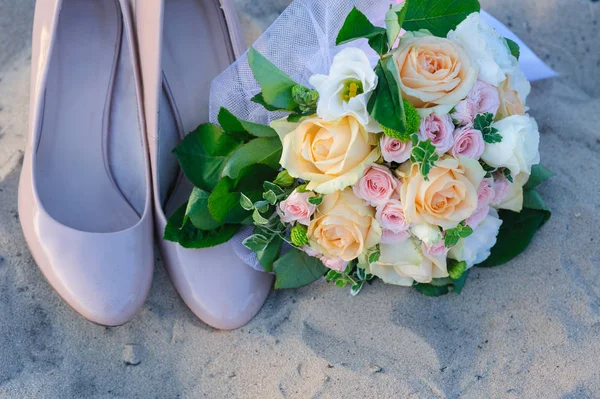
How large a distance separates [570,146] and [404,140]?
0.77m

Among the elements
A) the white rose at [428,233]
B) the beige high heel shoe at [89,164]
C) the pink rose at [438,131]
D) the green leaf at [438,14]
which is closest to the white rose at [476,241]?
the white rose at [428,233]

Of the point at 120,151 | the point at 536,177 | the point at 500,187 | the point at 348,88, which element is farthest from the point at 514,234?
the point at 120,151

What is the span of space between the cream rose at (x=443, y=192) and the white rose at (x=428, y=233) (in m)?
0.02

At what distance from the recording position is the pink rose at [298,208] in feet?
3.30

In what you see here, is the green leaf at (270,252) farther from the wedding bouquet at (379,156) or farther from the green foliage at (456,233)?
the green foliage at (456,233)

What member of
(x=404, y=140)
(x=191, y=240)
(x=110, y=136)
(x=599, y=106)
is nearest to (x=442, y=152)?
(x=404, y=140)

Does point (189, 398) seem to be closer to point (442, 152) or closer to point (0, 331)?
point (0, 331)

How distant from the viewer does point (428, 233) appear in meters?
0.99

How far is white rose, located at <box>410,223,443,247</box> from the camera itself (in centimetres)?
99

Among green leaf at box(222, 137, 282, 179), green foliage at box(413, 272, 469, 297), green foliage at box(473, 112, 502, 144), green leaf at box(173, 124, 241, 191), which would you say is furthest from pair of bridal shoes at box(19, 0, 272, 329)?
green foliage at box(473, 112, 502, 144)

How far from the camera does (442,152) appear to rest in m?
0.95

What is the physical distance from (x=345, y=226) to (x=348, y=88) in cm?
22

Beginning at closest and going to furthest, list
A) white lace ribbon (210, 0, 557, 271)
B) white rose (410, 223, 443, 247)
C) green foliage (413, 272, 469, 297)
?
white rose (410, 223, 443, 247) < white lace ribbon (210, 0, 557, 271) < green foliage (413, 272, 469, 297)

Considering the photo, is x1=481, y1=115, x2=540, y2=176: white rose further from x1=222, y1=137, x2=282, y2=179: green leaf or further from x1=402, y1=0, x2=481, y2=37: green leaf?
x1=222, y1=137, x2=282, y2=179: green leaf
